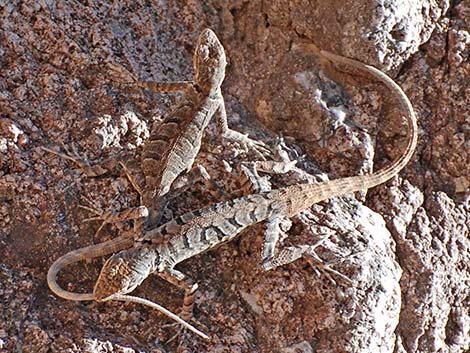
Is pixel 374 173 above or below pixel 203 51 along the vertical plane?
below

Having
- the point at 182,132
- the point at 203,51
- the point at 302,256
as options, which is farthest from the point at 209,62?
the point at 302,256

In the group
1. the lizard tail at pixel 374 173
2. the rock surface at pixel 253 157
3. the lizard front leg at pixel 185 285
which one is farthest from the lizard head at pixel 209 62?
the lizard front leg at pixel 185 285

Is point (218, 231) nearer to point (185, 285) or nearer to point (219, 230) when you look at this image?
point (219, 230)

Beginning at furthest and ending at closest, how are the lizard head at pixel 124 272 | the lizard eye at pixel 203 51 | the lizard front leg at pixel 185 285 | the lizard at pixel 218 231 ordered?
the lizard eye at pixel 203 51 → the lizard front leg at pixel 185 285 → the lizard at pixel 218 231 → the lizard head at pixel 124 272

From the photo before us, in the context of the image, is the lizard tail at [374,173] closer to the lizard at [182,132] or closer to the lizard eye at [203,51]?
the lizard at [182,132]

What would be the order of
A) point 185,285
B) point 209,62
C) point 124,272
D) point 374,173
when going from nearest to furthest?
point 124,272, point 185,285, point 374,173, point 209,62

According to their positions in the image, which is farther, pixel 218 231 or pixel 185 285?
pixel 218 231

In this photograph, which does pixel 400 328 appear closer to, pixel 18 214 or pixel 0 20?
pixel 18 214
